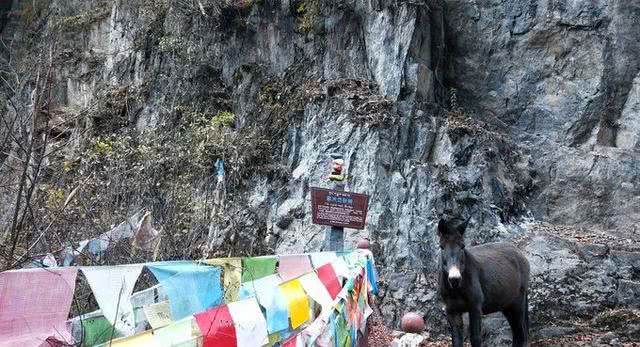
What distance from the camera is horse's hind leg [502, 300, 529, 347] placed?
913cm

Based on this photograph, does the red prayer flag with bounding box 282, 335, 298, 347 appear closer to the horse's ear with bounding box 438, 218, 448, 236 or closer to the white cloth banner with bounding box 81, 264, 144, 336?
the white cloth banner with bounding box 81, 264, 144, 336

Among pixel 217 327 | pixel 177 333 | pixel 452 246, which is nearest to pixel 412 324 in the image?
pixel 452 246

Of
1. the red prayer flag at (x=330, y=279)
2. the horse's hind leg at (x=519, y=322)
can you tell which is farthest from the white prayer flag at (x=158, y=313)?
the horse's hind leg at (x=519, y=322)

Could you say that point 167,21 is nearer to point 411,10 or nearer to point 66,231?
point 411,10

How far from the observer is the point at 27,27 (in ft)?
78.6

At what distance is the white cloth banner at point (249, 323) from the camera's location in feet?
14.0

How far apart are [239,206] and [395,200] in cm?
373

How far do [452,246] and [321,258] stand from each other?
1657mm

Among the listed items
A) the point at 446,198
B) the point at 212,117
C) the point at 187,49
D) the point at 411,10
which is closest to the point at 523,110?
the point at 411,10

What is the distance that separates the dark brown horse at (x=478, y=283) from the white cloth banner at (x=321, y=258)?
1.36 m

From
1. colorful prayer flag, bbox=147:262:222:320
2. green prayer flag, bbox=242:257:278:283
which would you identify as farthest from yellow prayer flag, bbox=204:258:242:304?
colorful prayer flag, bbox=147:262:222:320

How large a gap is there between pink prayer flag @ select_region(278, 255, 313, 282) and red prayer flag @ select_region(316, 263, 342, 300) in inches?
7.9

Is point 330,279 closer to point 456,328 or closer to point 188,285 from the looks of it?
point 188,285

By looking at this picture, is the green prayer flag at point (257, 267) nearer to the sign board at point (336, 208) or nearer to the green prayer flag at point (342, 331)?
the green prayer flag at point (342, 331)
